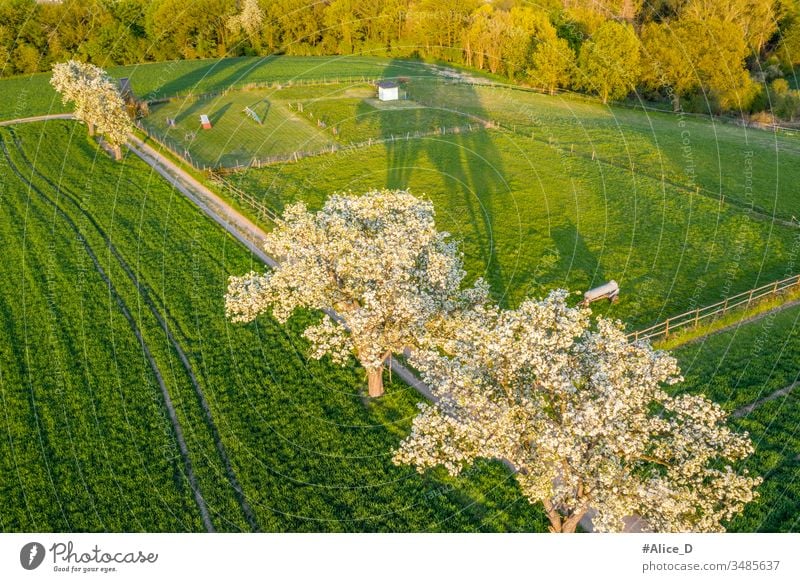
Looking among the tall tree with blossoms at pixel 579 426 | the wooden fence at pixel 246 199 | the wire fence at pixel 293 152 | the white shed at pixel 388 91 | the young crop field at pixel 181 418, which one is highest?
the white shed at pixel 388 91

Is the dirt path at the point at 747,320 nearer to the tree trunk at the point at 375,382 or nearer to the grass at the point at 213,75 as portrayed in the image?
the tree trunk at the point at 375,382

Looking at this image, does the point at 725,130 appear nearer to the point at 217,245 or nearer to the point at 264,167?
the point at 264,167

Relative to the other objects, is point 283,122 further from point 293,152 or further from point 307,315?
point 307,315

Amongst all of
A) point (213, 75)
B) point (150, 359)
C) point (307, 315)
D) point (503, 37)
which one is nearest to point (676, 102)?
point (503, 37)

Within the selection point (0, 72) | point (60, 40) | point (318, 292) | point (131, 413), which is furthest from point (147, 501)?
point (60, 40)

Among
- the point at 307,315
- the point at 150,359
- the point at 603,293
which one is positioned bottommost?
the point at 150,359

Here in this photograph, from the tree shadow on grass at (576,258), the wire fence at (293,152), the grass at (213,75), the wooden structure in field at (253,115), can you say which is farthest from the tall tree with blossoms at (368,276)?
the grass at (213,75)

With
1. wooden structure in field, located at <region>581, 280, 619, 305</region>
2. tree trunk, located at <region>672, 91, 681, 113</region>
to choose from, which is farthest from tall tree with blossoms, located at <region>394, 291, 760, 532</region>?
tree trunk, located at <region>672, 91, 681, 113</region>
